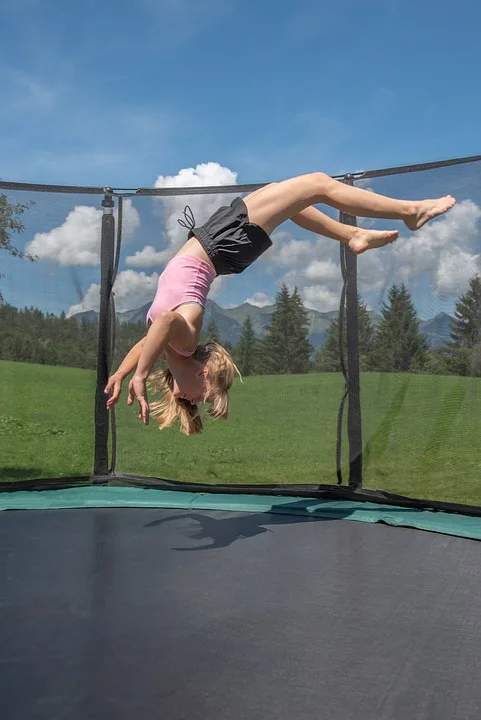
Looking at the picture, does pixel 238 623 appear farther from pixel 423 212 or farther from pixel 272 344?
pixel 272 344

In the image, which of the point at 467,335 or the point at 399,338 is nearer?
the point at 467,335

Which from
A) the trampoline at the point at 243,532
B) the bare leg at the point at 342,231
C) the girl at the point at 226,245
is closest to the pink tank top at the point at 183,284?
the girl at the point at 226,245

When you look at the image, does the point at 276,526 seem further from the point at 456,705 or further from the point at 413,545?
the point at 456,705

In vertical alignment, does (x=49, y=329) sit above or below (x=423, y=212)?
below

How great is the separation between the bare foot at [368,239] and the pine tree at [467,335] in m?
0.74

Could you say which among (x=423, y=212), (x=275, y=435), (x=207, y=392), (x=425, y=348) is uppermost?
(x=423, y=212)

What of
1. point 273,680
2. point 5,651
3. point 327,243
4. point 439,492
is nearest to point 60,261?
point 327,243

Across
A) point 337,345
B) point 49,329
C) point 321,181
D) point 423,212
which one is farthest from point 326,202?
point 49,329

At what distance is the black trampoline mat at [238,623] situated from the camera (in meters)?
1.46

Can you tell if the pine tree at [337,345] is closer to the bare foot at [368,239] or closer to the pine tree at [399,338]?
the pine tree at [399,338]

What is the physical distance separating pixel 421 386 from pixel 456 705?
203cm

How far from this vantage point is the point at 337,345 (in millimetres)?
3656

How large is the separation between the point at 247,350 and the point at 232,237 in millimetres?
1359

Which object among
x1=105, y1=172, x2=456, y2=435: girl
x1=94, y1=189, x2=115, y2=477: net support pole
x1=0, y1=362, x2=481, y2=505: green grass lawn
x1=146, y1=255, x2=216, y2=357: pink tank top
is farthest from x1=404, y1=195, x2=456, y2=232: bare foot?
x1=94, y1=189, x2=115, y2=477: net support pole
